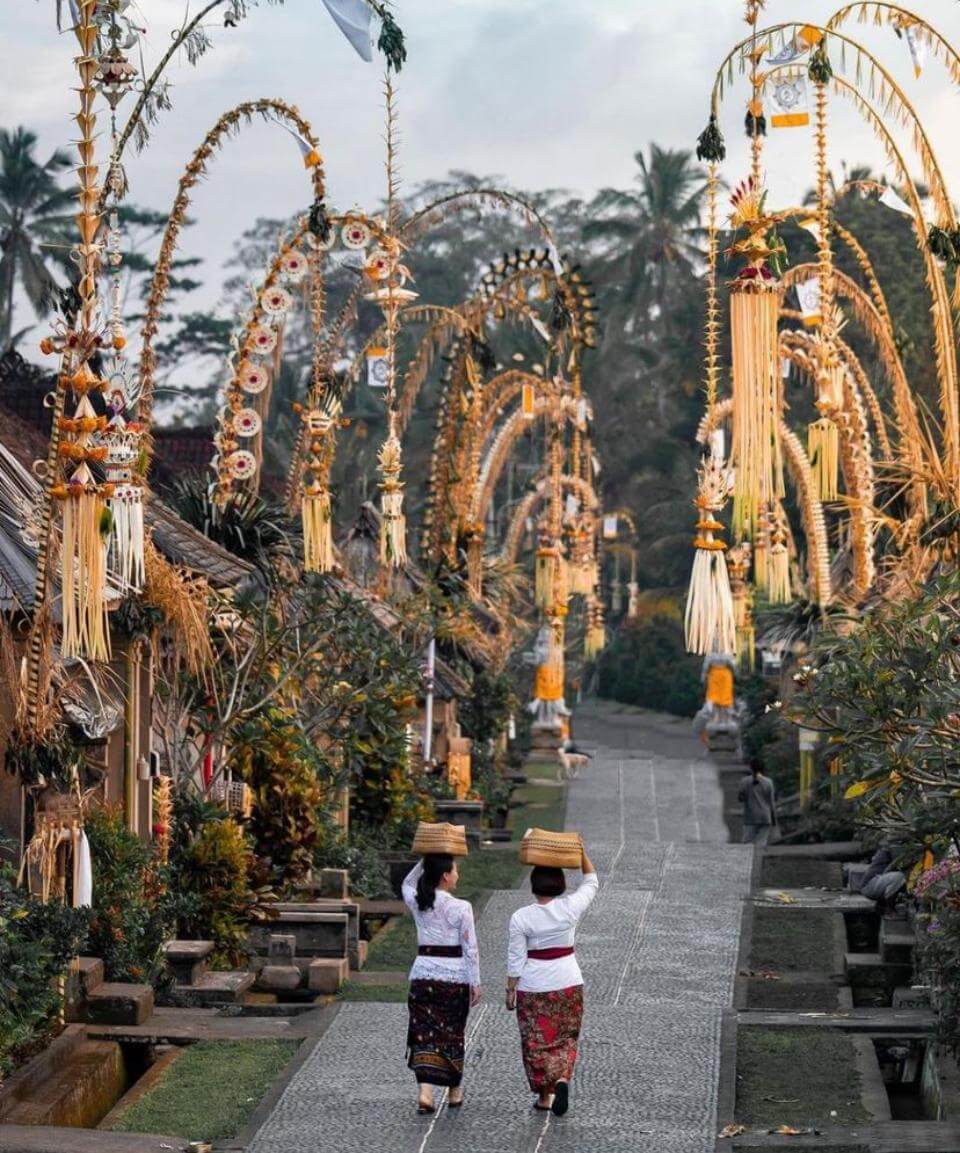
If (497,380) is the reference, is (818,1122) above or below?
below

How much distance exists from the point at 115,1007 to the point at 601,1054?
3.20 m

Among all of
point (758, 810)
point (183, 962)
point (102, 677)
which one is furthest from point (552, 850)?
point (758, 810)

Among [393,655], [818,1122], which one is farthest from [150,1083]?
[393,655]

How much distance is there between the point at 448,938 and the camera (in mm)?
11766

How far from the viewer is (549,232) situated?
85.2 ft

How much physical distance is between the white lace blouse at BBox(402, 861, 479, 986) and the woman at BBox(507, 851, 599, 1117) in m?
0.28

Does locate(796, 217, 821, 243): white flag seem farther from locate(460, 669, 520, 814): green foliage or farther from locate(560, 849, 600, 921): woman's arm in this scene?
locate(460, 669, 520, 814): green foliage

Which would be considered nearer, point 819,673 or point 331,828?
point 819,673

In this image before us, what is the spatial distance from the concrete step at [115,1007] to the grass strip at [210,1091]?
581mm

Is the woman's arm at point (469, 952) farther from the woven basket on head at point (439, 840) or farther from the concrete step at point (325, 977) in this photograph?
the concrete step at point (325, 977)

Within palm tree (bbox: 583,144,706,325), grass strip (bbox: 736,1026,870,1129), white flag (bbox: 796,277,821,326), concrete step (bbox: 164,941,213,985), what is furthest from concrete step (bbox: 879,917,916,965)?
palm tree (bbox: 583,144,706,325)

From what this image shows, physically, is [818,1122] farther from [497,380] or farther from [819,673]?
[497,380]

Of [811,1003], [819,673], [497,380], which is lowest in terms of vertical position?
[811,1003]

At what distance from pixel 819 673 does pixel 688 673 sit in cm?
5037
